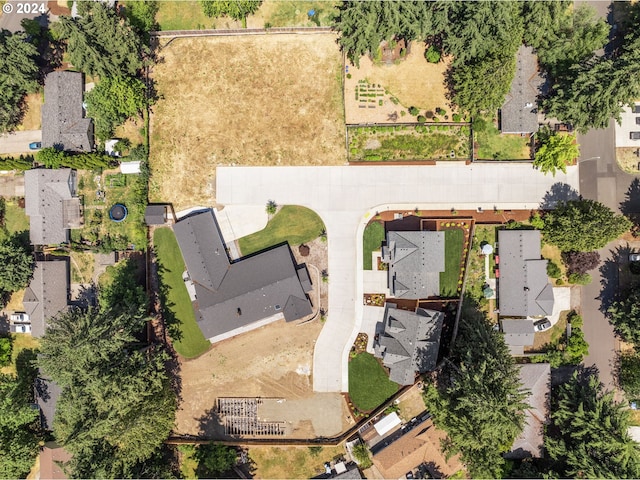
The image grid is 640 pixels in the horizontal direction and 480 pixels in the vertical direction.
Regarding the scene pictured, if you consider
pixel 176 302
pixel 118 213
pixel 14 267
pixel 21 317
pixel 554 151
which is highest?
pixel 554 151

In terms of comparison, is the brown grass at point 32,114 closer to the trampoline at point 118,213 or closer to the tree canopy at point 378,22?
the trampoline at point 118,213

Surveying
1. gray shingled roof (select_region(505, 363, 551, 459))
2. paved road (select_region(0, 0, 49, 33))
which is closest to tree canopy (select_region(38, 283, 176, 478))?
paved road (select_region(0, 0, 49, 33))

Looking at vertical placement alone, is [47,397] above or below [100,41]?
below

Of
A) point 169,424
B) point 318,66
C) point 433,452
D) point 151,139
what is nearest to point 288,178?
point 318,66

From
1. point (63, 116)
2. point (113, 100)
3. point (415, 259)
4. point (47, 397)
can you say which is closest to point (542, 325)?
point (415, 259)

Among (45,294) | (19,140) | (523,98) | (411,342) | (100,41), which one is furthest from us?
(19,140)

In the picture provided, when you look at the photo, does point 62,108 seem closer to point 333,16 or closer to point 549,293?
point 333,16

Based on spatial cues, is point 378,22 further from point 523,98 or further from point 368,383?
point 368,383
